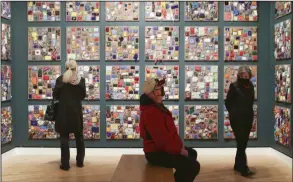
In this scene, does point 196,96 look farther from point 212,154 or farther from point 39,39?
point 39,39

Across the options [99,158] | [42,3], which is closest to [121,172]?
[99,158]

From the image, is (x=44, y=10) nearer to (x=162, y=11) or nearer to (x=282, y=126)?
(x=162, y=11)

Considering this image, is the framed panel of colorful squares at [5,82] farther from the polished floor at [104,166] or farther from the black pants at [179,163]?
the black pants at [179,163]

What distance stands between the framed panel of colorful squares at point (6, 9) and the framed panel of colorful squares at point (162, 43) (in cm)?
248

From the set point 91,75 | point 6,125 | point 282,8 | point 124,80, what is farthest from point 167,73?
point 6,125

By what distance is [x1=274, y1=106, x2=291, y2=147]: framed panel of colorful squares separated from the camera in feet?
25.2

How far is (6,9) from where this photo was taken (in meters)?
8.35

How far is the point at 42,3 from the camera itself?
8.58 metres

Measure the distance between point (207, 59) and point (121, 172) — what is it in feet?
14.2

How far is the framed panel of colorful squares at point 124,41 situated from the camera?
854 cm

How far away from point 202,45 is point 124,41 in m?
1.41

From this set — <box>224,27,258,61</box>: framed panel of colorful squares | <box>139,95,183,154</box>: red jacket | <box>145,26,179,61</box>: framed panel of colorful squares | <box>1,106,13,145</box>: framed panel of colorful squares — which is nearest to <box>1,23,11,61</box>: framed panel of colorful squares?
<box>1,106,13,145</box>: framed panel of colorful squares

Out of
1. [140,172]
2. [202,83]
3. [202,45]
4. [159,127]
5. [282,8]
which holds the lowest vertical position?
[140,172]

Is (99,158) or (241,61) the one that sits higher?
(241,61)
